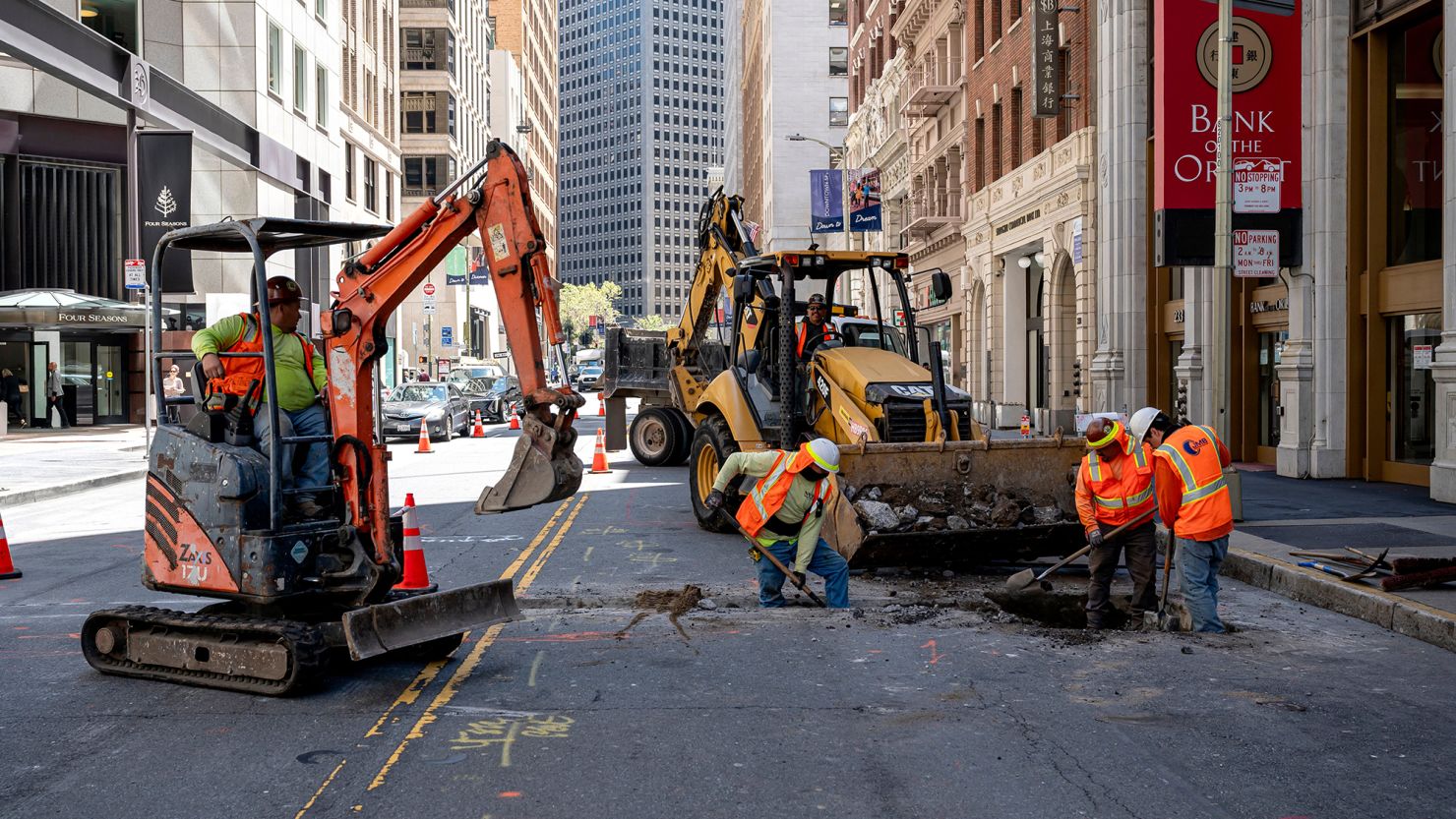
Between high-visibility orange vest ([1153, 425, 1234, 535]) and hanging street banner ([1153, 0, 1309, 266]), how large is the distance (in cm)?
1198

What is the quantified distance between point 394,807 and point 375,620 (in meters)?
1.98

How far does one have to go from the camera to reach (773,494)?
940cm

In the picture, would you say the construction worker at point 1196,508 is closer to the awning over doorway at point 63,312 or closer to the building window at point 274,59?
the awning over doorway at point 63,312

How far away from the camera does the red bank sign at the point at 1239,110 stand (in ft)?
64.5

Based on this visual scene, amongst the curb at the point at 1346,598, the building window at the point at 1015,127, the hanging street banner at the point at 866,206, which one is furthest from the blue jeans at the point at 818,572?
the hanging street banner at the point at 866,206

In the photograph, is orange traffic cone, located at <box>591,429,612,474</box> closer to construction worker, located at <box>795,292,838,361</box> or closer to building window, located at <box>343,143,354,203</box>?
construction worker, located at <box>795,292,838,361</box>

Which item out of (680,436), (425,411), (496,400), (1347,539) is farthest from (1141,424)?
(496,400)

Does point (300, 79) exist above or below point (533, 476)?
above

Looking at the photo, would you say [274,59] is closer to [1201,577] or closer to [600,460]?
[600,460]

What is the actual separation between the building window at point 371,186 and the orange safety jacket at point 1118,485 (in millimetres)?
50186

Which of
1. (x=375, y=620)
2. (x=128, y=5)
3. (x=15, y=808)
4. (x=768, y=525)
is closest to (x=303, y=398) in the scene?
(x=375, y=620)

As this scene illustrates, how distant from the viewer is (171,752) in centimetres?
598

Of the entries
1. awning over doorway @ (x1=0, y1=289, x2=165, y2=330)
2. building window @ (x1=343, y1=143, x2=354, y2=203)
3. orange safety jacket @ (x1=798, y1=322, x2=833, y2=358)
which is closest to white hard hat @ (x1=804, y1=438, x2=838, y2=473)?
orange safety jacket @ (x1=798, y1=322, x2=833, y2=358)

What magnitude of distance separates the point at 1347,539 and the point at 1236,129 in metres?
9.32
